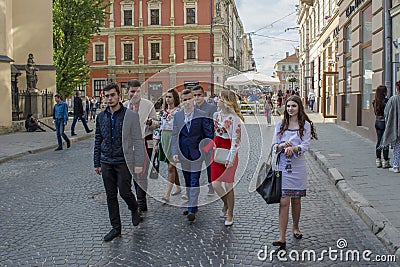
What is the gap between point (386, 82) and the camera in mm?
13195

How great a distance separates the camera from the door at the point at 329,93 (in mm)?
24981

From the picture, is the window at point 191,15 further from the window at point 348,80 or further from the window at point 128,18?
the window at point 348,80

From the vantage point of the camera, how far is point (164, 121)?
7910 mm

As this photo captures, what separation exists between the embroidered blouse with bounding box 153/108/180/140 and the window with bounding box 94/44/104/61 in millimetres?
53469

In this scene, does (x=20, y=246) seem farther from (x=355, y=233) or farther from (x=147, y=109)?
(x=355, y=233)

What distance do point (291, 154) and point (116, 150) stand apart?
6.74 ft

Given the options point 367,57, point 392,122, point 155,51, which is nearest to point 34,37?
point 367,57

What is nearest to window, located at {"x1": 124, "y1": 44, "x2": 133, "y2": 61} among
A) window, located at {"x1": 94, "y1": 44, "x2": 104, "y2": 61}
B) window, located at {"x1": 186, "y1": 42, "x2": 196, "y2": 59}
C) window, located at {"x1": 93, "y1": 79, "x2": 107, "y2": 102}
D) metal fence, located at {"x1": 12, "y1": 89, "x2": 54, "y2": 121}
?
window, located at {"x1": 94, "y1": 44, "x2": 104, "y2": 61}

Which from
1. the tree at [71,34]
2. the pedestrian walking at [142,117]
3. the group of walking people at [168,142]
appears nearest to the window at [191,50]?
the tree at [71,34]

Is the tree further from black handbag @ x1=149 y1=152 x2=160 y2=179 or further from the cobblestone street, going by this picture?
black handbag @ x1=149 y1=152 x2=160 y2=179

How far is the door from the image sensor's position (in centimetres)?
2498

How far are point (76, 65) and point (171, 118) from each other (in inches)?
1141

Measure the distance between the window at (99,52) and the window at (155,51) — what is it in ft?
20.1

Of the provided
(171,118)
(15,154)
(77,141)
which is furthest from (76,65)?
(171,118)
